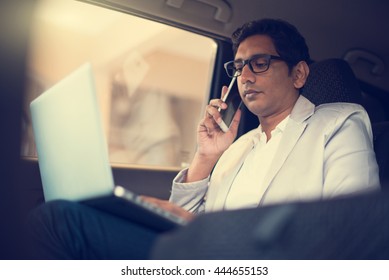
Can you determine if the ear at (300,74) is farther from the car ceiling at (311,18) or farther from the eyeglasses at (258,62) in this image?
the car ceiling at (311,18)

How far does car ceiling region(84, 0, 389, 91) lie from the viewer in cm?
158

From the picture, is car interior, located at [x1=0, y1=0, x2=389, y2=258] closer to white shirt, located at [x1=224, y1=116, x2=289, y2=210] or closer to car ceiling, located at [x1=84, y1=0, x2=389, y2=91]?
car ceiling, located at [x1=84, y1=0, x2=389, y2=91]

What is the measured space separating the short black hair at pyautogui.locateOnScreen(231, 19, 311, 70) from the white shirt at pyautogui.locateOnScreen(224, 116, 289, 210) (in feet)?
0.68

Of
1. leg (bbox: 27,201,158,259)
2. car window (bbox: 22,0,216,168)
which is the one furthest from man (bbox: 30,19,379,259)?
car window (bbox: 22,0,216,168)

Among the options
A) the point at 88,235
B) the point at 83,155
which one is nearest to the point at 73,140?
the point at 83,155

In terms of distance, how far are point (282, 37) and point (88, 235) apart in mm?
913

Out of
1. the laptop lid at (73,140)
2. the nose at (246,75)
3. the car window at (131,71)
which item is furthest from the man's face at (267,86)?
the laptop lid at (73,140)

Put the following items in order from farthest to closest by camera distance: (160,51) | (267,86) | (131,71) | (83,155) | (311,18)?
(131,71), (160,51), (311,18), (267,86), (83,155)

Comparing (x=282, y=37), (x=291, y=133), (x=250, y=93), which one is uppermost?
(x=282, y=37)

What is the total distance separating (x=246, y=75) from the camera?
150cm

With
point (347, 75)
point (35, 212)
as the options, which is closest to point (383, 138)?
point (347, 75)

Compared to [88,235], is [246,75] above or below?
above

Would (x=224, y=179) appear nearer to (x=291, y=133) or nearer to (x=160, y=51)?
(x=291, y=133)

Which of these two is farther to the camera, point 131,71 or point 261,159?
point 131,71
